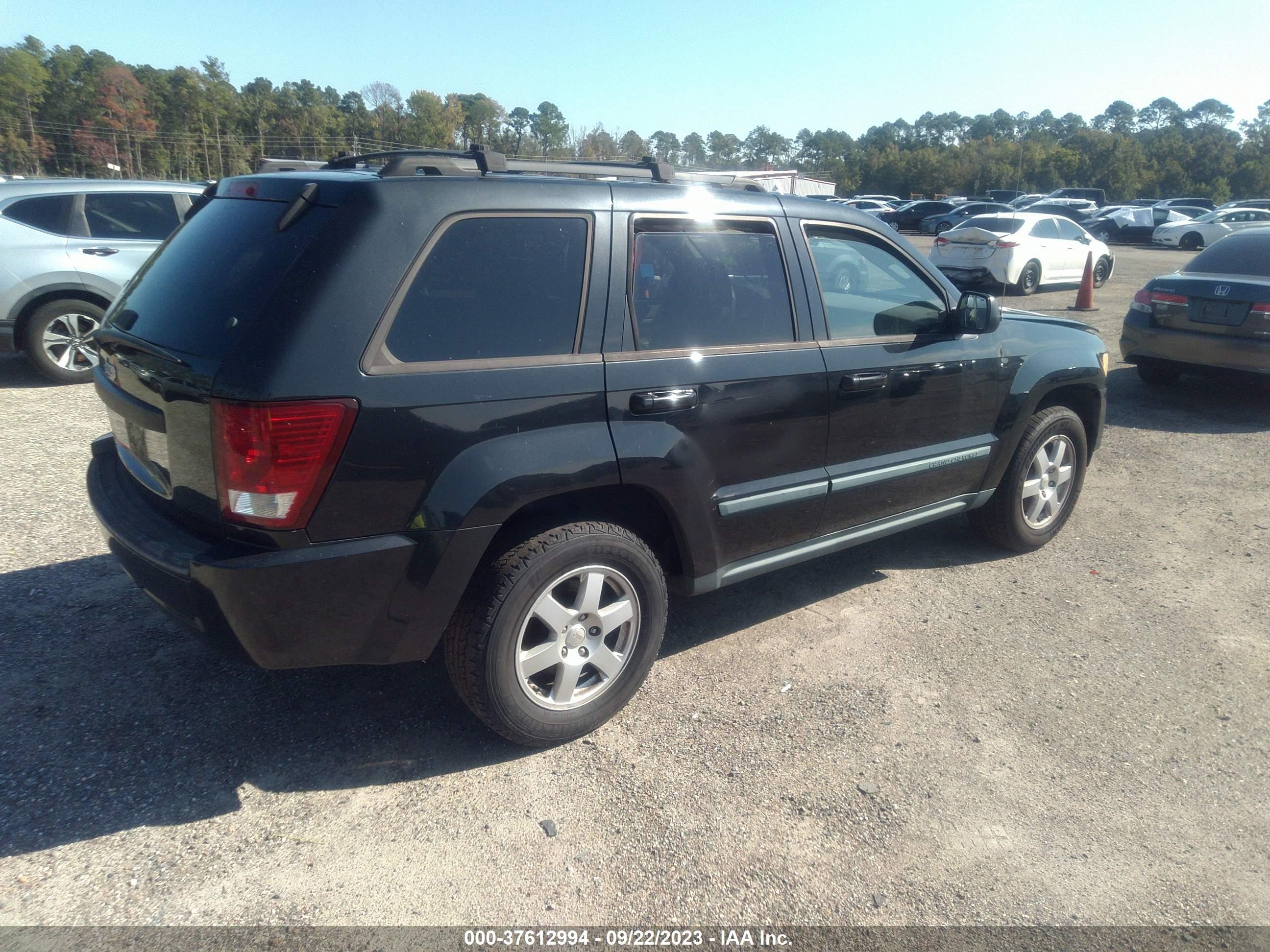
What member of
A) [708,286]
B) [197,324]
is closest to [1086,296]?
[708,286]

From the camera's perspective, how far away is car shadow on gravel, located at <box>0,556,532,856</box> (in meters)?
2.83

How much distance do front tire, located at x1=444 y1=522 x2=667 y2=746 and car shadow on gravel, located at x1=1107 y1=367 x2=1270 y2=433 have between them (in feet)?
20.9

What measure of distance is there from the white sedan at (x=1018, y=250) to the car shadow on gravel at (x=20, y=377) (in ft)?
44.6

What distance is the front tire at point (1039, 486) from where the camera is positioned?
4777 mm

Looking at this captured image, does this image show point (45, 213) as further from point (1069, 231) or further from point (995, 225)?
point (1069, 231)

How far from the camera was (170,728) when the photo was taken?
10.5 ft

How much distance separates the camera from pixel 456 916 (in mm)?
2441

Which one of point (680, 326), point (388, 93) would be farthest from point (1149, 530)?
point (388, 93)

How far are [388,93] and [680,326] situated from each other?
2404cm

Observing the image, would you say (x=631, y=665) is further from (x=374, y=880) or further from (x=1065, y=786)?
(x=1065, y=786)

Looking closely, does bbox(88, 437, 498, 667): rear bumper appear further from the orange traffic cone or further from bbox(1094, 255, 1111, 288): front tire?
bbox(1094, 255, 1111, 288): front tire

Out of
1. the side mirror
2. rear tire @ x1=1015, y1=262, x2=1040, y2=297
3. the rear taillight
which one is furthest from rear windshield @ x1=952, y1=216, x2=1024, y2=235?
the rear taillight

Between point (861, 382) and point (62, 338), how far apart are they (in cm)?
740

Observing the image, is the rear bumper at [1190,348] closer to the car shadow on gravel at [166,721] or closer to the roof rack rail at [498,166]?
the roof rack rail at [498,166]
